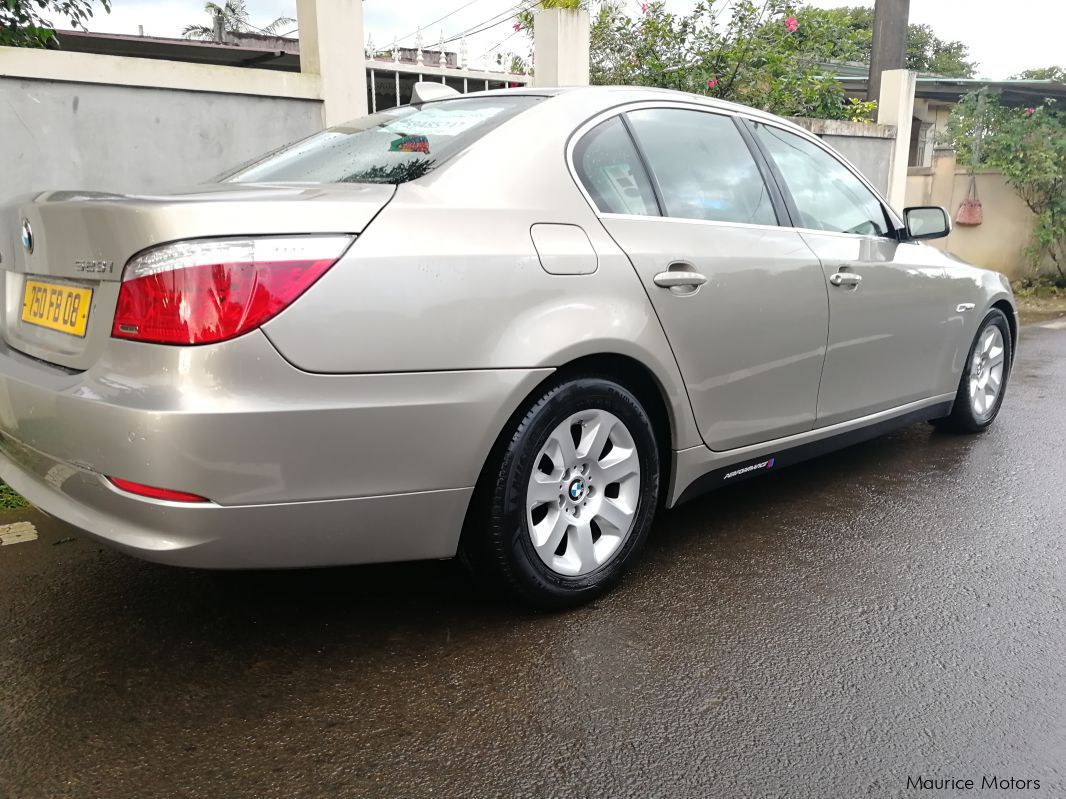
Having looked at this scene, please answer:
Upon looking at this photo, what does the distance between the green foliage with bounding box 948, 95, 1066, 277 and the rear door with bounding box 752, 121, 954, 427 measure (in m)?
8.05

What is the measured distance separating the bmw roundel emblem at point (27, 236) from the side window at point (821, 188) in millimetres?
2535

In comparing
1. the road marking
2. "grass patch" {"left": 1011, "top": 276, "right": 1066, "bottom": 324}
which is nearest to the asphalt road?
the road marking

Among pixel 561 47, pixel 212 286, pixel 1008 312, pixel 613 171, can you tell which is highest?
pixel 561 47

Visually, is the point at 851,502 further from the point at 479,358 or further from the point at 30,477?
the point at 30,477

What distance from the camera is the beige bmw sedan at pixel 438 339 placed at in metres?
2.09

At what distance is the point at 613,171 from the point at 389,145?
2.31 ft

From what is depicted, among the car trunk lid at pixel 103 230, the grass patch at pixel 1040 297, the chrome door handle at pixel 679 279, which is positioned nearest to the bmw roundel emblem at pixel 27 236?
the car trunk lid at pixel 103 230

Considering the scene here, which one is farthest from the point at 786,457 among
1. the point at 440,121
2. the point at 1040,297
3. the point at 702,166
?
the point at 1040,297

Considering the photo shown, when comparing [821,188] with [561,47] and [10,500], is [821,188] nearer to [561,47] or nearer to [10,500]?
[10,500]

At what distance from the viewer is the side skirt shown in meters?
3.18

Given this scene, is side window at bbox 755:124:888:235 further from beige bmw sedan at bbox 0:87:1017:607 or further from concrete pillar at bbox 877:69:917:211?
concrete pillar at bbox 877:69:917:211

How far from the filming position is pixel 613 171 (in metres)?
2.91

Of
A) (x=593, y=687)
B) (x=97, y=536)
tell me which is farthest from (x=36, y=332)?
(x=593, y=687)

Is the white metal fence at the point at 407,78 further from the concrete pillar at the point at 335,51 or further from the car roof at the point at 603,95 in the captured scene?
the car roof at the point at 603,95
